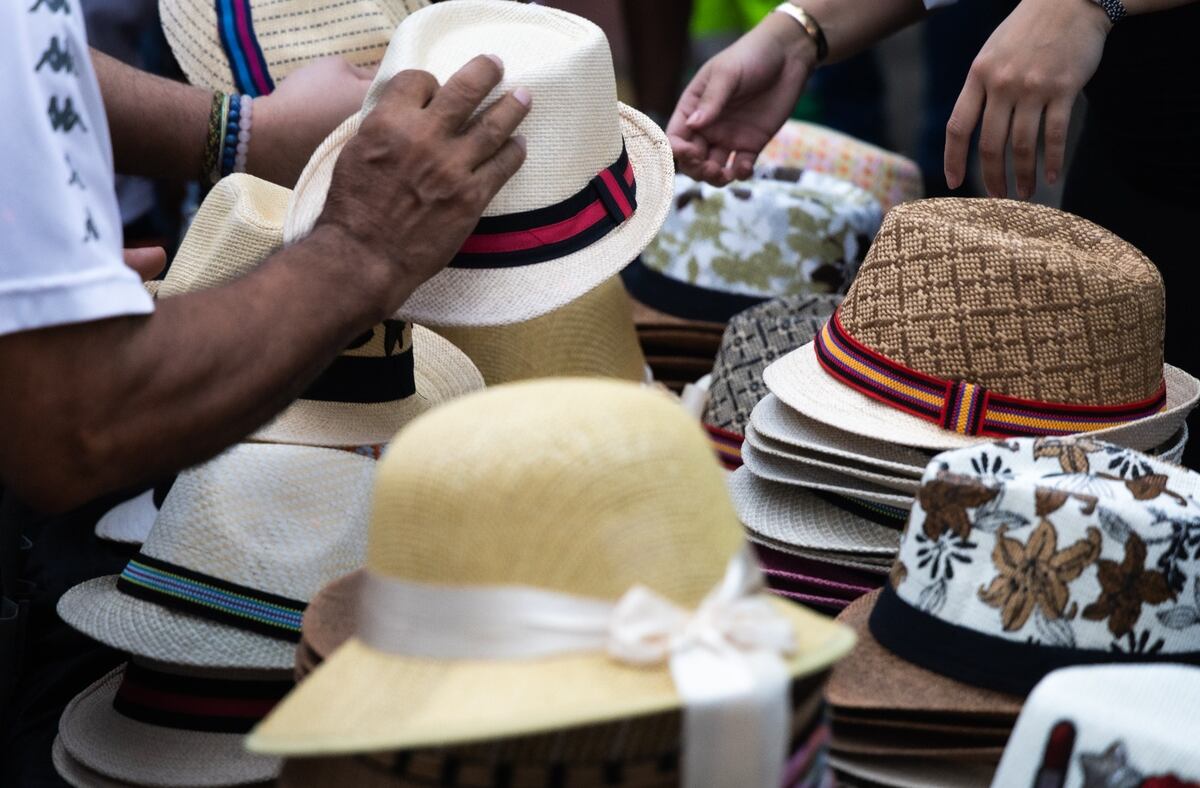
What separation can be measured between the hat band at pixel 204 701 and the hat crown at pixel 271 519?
145 millimetres

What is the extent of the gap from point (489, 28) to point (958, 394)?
2.79 feet

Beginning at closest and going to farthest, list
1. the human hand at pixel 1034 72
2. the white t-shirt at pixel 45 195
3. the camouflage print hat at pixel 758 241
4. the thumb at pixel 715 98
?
1. the white t-shirt at pixel 45 195
2. the human hand at pixel 1034 72
3. the thumb at pixel 715 98
4. the camouflage print hat at pixel 758 241

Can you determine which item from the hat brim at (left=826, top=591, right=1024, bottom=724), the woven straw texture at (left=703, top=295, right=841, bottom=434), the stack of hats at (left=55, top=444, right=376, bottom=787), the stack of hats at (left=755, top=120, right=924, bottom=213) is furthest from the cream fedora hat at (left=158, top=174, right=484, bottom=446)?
the stack of hats at (left=755, top=120, right=924, bottom=213)

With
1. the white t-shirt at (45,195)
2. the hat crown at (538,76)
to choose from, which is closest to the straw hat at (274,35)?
the hat crown at (538,76)

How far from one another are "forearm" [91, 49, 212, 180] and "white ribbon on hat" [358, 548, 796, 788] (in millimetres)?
A: 1342

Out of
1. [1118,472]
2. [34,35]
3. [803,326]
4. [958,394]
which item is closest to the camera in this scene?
[34,35]

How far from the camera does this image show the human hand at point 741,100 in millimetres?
2629

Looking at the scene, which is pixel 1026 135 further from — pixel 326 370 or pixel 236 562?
pixel 236 562

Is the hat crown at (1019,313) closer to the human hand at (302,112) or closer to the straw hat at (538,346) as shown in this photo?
the straw hat at (538,346)

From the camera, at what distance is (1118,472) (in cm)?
153

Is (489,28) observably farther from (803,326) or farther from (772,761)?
(772,761)

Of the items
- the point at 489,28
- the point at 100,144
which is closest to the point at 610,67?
the point at 489,28

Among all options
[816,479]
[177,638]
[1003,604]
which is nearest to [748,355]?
[816,479]

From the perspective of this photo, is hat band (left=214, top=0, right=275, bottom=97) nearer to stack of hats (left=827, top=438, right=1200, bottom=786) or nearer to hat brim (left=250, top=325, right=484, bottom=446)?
hat brim (left=250, top=325, right=484, bottom=446)
